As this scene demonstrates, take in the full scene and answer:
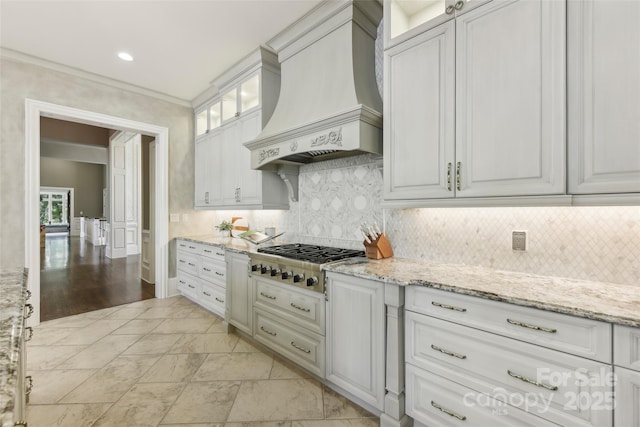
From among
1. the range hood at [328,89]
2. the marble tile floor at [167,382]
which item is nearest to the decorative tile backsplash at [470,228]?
the range hood at [328,89]

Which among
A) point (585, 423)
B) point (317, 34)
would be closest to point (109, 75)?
point (317, 34)

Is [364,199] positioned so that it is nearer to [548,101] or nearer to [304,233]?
[304,233]

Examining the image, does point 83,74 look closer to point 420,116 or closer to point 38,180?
point 38,180

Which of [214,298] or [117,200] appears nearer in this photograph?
[214,298]

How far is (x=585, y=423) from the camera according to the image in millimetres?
1190

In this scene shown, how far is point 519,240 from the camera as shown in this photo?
1.86m

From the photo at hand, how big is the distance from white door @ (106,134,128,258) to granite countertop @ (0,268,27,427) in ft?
22.9

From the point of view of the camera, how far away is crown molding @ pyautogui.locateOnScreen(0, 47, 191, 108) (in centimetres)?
320

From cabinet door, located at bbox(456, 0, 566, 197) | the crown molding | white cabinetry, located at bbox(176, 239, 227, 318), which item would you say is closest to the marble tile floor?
white cabinetry, located at bbox(176, 239, 227, 318)

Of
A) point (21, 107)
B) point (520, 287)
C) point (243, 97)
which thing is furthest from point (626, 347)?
point (21, 107)

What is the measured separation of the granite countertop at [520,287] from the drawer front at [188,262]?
259 cm

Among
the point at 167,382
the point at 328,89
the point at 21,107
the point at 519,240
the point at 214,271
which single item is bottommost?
the point at 167,382

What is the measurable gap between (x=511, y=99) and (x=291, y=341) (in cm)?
224

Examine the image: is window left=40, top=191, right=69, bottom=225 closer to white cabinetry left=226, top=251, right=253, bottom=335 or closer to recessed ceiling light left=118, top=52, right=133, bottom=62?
recessed ceiling light left=118, top=52, right=133, bottom=62
